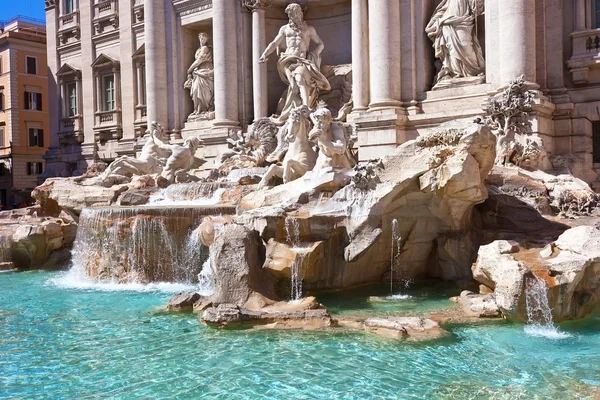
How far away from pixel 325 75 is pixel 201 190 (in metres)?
5.76

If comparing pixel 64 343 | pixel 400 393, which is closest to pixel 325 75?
pixel 64 343

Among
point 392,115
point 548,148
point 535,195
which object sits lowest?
point 535,195

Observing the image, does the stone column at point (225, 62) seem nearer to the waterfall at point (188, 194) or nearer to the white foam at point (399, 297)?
the waterfall at point (188, 194)

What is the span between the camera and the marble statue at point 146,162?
1542 cm

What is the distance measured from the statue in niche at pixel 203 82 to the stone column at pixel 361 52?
18.6ft

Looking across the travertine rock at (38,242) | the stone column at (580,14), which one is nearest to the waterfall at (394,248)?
the stone column at (580,14)

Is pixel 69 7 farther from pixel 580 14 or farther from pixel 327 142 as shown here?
pixel 580 14

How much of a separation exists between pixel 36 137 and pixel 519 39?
31.1 meters

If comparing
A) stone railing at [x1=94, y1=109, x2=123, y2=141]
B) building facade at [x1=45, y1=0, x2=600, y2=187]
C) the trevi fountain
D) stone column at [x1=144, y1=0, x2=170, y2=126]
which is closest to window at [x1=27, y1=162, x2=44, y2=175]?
building facade at [x1=45, y1=0, x2=600, y2=187]

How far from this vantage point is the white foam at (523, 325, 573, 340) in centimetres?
647

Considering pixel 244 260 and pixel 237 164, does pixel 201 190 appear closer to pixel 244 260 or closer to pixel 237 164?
pixel 237 164

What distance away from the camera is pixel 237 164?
1556 centimetres

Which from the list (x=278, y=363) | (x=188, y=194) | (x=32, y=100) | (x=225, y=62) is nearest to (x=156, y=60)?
(x=225, y=62)

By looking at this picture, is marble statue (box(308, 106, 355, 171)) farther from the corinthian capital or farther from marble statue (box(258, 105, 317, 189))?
the corinthian capital
